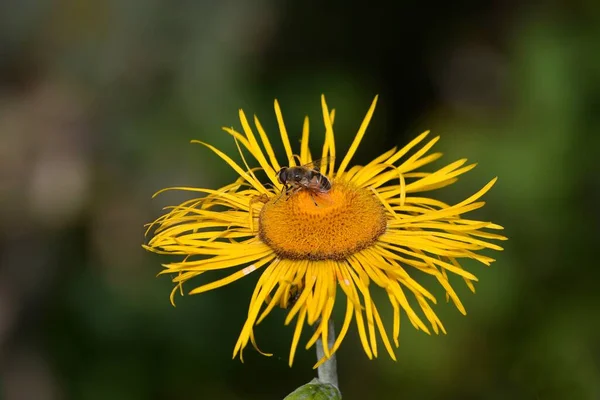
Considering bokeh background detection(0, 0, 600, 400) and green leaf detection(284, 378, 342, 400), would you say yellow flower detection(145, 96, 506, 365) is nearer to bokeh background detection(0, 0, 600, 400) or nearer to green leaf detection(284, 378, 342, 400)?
green leaf detection(284, 378, 342, 400)

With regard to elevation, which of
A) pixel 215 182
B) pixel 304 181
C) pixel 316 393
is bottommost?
pixel 316 393

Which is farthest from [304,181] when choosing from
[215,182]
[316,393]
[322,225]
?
[215,182]

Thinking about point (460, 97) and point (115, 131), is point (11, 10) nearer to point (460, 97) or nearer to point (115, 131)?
point (115, 131)

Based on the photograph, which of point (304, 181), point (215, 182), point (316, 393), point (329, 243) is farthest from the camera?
point (215, 182)

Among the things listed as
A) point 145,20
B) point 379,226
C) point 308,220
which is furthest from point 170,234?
point 145,20

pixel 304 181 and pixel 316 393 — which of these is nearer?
pixel 316 393

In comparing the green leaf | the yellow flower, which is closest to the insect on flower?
the yellow flower

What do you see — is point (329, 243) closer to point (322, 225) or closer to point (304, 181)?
point (322, 225)
